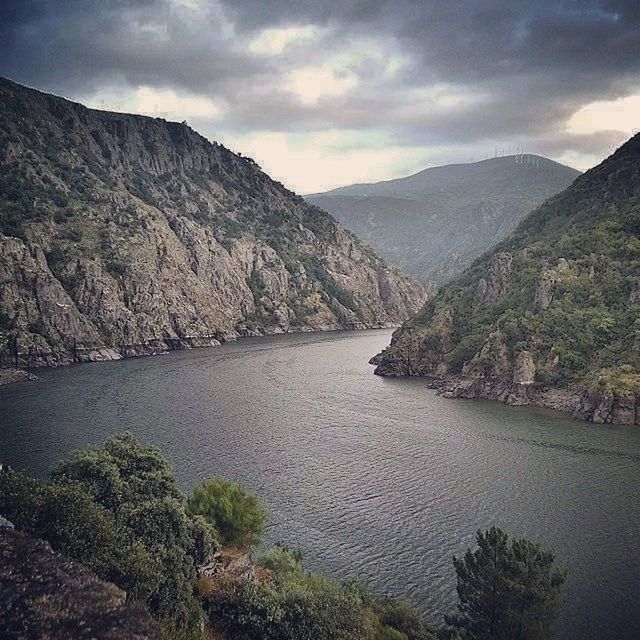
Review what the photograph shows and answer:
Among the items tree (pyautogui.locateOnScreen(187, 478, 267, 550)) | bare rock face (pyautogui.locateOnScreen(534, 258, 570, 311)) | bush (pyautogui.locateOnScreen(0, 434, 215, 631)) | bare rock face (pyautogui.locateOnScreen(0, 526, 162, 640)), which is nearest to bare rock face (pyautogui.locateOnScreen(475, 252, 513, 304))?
bare rock face (pyautogui.locateOnScreen(534, 258, 570, 311))

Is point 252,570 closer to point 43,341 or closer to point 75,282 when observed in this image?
point 43,341

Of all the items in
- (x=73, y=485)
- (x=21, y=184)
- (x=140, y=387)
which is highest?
(x=21, y=184)

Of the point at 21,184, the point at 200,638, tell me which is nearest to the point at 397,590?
the point at 200,638

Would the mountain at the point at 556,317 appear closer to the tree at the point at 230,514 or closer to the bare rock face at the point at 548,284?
the bare rock face at the point at 548,284

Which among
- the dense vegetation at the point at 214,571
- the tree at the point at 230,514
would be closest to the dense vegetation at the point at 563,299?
the dense vegetation at the point at 214,571

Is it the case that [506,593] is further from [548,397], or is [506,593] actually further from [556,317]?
[556,317]
